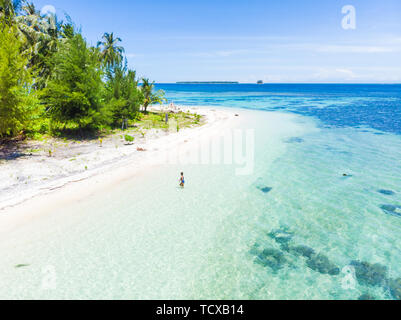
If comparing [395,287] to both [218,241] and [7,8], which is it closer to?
[218,241]

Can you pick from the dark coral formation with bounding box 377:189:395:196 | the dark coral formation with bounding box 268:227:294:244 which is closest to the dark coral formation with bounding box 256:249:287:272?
the dark coral formation with bounding box 268:227:294:244

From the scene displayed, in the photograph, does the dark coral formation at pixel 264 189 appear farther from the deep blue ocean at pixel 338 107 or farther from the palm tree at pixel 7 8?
the deep blue ocean at pixel 338 107

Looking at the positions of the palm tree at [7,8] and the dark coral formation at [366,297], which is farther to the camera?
the palm tree at [7,8]

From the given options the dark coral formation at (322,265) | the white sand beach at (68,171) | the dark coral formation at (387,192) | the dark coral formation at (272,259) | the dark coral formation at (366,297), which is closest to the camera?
the dark coral formation at (366,297)

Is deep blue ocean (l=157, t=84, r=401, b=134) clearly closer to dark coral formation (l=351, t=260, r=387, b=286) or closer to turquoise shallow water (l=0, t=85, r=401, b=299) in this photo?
turquoise shallow water (l=0, t=85, r=401, b=299)

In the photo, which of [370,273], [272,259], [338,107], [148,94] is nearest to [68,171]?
[272,259]

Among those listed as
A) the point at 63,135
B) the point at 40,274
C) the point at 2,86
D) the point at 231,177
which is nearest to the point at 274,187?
the point at 231,177

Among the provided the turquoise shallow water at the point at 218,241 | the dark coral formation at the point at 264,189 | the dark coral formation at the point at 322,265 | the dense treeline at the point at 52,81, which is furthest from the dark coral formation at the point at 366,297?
the dense treeline at the point at 52,81
